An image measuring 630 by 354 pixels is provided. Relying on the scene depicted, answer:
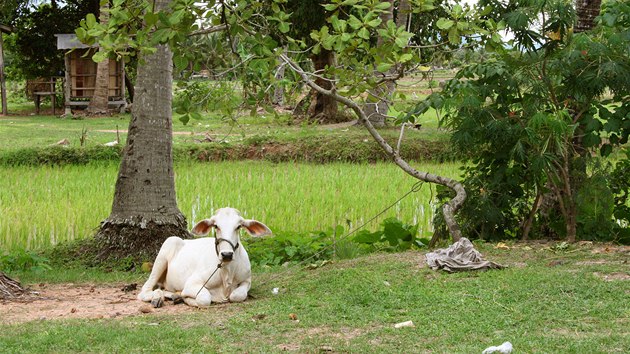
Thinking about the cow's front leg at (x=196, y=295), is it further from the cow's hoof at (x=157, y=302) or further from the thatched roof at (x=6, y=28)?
the thatched roof at (x=6, y=28)

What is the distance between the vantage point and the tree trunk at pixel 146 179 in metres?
8.19

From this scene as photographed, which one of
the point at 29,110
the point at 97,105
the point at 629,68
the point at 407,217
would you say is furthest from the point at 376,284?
the point at 29,110

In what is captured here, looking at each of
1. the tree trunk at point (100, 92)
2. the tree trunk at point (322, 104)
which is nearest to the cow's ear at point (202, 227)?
the tree trunk at point (322, 104)

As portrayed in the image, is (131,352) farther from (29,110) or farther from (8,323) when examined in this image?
(29,110)

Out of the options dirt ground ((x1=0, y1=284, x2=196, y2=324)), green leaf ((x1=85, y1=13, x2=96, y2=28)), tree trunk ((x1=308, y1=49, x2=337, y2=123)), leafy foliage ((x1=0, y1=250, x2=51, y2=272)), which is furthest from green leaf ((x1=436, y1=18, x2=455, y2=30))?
tree trunk ((x1=308, y1=49, x2=337, y2=123))

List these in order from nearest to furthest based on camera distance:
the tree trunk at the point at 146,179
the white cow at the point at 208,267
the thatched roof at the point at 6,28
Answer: the white cow at the point at 208,267, the tree trunk at the point at 146,179, the thatched roof at the point at 6,28

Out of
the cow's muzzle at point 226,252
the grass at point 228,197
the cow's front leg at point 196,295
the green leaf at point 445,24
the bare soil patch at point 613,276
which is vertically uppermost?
the green leaf at point 445,24

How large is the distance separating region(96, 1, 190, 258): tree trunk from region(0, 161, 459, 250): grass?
849 millimetres

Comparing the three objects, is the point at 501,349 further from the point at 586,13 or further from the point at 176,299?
the point at 586,13

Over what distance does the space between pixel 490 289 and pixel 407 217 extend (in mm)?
4250

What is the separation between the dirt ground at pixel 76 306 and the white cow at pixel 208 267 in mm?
120

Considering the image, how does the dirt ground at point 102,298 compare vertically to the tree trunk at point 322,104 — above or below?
below

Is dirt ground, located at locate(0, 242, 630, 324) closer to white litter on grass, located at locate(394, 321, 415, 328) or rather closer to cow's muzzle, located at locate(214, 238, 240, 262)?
cow's muzzle, located at locate(214, 238, 240, 262)

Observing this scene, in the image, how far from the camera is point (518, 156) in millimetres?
7242
